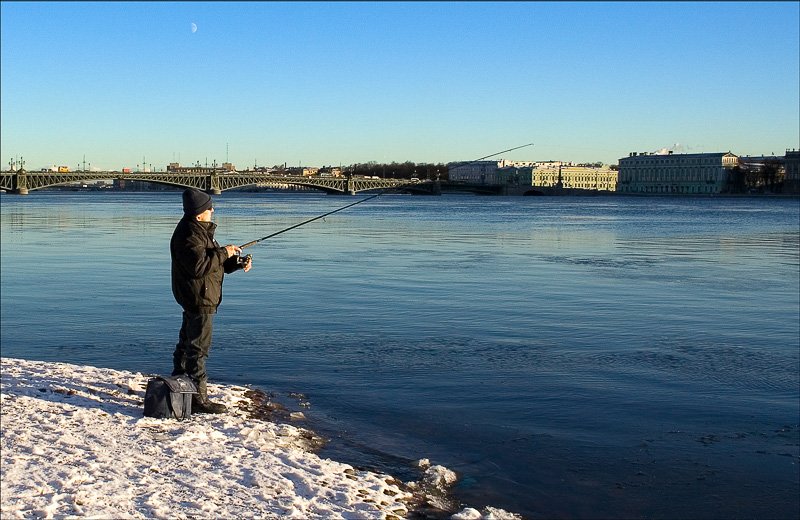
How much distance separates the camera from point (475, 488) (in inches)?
202

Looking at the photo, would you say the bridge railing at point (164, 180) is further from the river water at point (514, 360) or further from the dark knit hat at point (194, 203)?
the dark knit hat at point (194, 203)

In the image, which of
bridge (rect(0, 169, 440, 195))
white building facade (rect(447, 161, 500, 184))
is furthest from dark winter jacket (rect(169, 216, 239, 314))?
white building facade (rect(447, 161, 500, 184))

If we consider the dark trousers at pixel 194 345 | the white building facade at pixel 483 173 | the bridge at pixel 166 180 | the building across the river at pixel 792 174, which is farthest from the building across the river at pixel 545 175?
the dark trousers at pixel 194 345

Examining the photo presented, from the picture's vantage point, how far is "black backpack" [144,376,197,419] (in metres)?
5.56

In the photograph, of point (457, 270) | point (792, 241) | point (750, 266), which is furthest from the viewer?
point (792, 241)

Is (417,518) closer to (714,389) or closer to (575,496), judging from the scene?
(575,496)

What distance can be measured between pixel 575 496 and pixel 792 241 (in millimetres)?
25267

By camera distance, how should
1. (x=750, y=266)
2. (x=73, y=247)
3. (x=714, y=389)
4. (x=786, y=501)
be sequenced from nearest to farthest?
(x=786, y=501), (x=714, y=389), (x=750, y=266), (x=73, y=247)

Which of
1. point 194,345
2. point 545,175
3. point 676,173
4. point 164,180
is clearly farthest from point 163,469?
point 545,175

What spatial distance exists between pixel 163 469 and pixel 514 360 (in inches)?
171

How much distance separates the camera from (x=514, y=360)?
835 centimetres

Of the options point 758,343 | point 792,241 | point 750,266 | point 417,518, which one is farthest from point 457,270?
point 792,241

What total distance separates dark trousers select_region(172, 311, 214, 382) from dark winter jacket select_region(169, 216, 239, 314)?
0.07 meters

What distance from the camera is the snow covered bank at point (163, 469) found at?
4.09 meters
